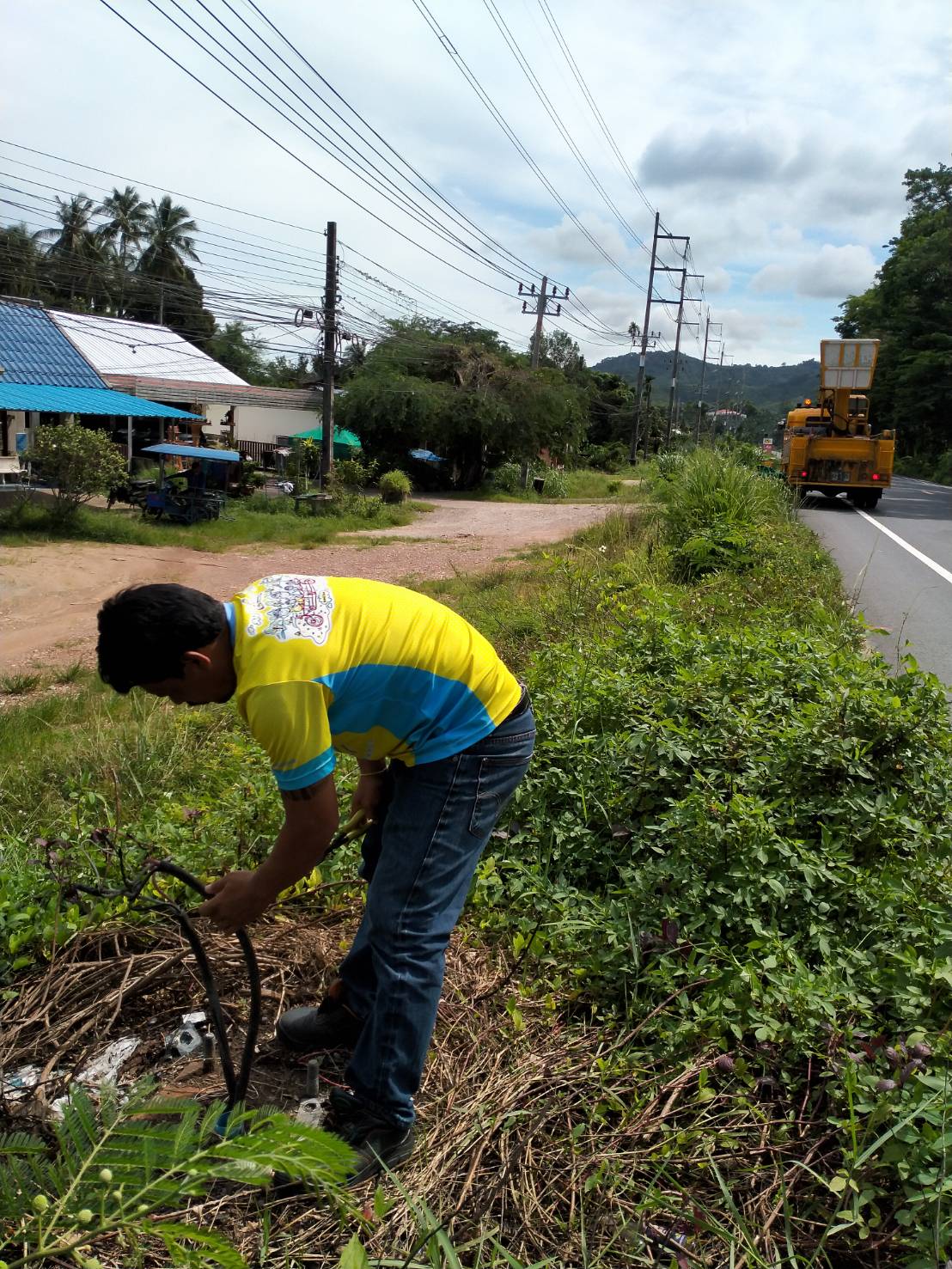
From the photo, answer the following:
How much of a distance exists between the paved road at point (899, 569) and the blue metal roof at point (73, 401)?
14.9 metres

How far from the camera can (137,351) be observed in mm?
29469

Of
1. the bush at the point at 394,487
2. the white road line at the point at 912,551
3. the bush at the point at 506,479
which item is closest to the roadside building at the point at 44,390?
the bush at the point at 394,487

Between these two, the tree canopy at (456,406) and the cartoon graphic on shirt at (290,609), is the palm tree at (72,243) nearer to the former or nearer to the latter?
the tree canopy at (456,406)

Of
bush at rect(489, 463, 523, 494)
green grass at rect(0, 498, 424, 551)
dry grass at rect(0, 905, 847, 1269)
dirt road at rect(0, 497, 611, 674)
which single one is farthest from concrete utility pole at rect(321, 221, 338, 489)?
dry grass at rect(0, 905, 847, 1269)

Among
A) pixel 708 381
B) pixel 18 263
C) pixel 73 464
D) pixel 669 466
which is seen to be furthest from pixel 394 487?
pixel 708 381

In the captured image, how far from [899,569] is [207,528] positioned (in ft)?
42.8

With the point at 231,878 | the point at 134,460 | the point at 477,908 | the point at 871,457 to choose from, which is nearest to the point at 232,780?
the point at 477,908

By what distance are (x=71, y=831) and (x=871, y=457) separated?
1852cm

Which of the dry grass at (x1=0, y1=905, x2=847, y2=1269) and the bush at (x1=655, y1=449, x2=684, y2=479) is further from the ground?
the bush at (x1=655, y1=449, x2=684, y2=479)

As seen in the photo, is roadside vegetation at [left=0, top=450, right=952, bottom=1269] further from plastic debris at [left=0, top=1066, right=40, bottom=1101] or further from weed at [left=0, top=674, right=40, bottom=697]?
weed at [left=0, top=674, right=40, bottom=697]

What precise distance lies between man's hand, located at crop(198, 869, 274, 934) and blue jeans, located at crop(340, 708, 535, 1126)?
273mm

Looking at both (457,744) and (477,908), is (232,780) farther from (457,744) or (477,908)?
(457,744)

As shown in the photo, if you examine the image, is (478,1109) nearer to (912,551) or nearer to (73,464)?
(912,551)

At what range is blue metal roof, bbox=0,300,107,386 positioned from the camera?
934 inches
